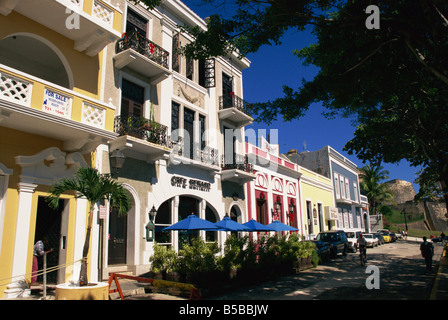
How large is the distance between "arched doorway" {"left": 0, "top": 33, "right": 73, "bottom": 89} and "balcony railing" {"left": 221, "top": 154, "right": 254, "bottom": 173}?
953 cm

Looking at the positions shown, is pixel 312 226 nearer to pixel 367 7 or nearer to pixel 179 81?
pixel 179 81

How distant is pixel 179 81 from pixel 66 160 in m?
7.97

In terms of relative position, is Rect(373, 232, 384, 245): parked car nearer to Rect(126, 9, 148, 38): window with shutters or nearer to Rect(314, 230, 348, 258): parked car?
Rect(314, 230, 348, 258): parked car

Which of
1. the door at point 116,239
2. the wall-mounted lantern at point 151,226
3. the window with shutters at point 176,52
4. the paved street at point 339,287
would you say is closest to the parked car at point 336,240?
the paved street at point 339,287

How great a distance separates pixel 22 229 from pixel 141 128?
5.71 meters

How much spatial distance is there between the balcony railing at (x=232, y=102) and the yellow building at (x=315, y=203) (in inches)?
419

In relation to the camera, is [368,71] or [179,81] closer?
[368,71]

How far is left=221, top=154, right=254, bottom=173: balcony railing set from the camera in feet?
62.0

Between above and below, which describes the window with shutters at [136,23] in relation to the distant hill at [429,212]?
above

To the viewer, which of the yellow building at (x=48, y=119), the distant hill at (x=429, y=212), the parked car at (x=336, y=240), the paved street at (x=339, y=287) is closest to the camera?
the yellow building at (x=48, y=119)

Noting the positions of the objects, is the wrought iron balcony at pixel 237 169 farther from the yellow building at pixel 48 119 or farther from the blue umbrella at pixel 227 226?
the yellow building at pixel 48 119

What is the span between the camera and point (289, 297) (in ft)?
31.9

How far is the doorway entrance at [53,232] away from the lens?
10438 millimetres

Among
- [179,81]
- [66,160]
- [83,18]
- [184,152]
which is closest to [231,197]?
[184,152]
